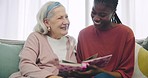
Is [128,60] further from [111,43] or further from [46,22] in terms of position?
[46,22]

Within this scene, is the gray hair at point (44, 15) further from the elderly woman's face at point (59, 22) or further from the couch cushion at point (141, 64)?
the couch cushion at point (141, 64)

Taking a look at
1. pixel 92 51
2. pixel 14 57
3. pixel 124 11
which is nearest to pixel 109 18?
pixel 92 51

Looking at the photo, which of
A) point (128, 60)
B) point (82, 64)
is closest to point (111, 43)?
point (128, 60)

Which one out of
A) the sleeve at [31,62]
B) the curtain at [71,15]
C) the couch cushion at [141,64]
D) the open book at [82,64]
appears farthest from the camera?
the curtain at [71,15]

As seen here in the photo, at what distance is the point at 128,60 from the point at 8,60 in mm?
832

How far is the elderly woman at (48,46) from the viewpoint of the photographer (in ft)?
4.42

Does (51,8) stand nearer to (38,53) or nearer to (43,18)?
(43,18)

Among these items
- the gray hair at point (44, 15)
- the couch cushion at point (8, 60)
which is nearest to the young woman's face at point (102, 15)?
the gray hair at point (44, 15)

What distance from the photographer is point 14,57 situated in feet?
5.35

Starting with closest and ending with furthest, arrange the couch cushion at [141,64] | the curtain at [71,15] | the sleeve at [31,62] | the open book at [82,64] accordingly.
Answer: the open book at [82,64], the sleeve at [31,62], the couch cushion at [141,64], the curtain at [71,15]

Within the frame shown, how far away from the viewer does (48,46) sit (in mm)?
1472

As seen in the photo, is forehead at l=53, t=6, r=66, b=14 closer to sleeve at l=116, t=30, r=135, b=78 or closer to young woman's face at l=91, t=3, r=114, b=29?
young woman's face at l=91, t=3, r=114, b=29

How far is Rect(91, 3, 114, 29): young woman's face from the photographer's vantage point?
1339 mm

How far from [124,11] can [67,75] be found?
129 cm
